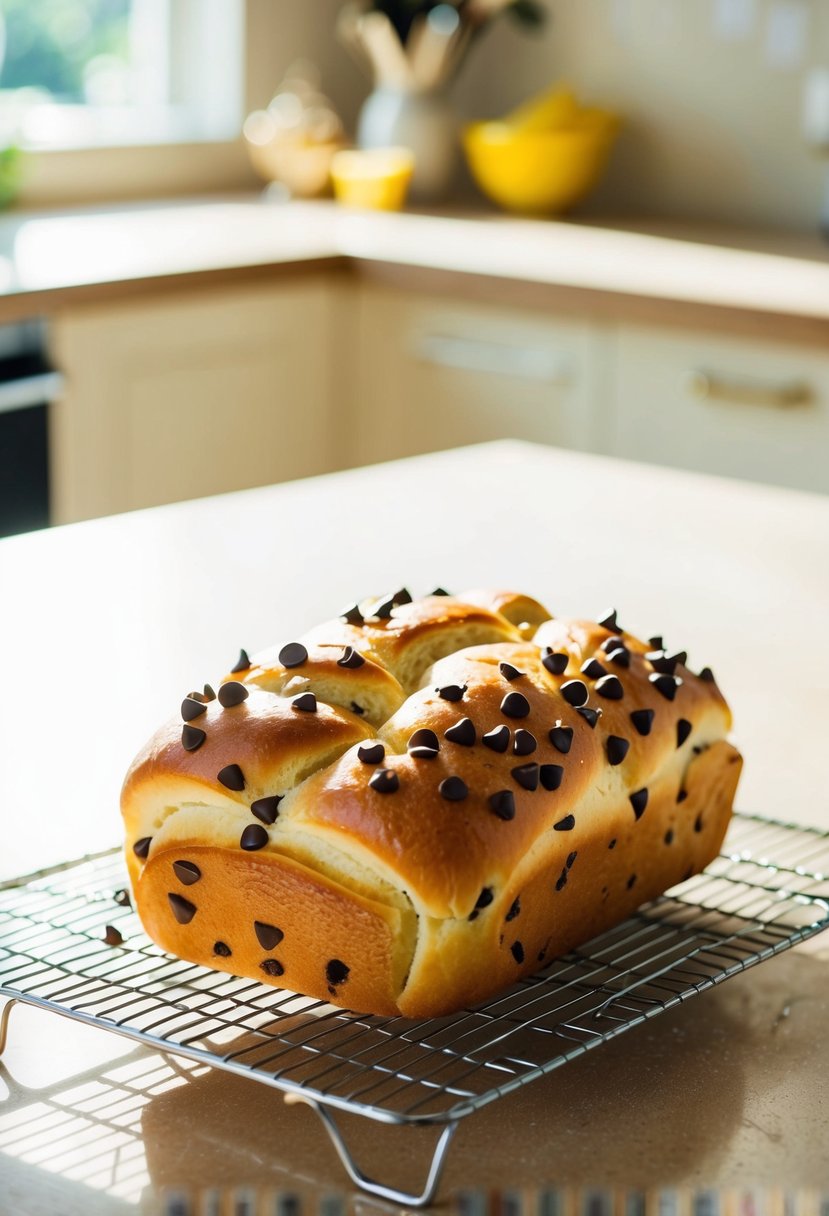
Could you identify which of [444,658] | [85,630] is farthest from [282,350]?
[444,658]

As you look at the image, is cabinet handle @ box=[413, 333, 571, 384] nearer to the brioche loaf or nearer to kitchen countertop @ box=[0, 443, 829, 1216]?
kitchen countertop @ box=[0, 443, 829, 1216]

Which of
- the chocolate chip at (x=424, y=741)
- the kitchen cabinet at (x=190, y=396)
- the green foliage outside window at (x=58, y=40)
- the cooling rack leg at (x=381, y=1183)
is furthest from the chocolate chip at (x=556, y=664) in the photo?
the green foliage outside window at (x=58, y=40)

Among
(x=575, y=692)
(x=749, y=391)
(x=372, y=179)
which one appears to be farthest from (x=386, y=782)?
(x=372, y=179)

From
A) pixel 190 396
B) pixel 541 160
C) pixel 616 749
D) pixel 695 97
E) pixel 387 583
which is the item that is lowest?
pixel 190 396

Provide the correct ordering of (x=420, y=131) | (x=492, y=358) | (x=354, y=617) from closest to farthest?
(x=354, y=617) → (x=492, y=358) → (x=420, y=131)

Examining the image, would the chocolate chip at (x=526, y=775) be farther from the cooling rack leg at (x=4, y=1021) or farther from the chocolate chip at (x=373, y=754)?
the cooling rack leg at (x=4, y=1021)

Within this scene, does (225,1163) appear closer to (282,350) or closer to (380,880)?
(380,880)

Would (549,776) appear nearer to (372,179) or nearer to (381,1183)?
(381,1183)
